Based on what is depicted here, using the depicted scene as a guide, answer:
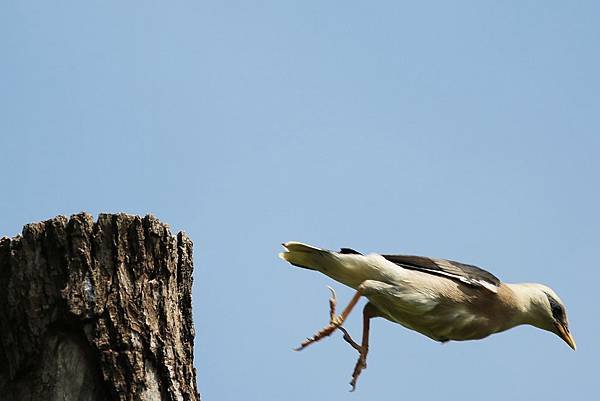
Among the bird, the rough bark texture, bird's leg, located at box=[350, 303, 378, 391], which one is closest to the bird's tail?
the bird

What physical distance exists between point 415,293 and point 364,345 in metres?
0.59

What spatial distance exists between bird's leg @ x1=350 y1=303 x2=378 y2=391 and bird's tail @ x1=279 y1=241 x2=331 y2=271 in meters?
0.50

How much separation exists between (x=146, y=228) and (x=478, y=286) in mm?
3556

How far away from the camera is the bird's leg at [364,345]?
23.3ft

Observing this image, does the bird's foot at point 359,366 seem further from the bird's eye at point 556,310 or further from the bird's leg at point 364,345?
the bird's eye at point 556,310

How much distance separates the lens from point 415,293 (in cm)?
728

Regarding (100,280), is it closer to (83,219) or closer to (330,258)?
(83,219)

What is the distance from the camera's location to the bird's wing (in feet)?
25.2

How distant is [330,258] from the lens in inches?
296

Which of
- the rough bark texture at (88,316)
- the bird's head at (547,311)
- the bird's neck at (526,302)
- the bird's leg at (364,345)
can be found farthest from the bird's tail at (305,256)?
the rough bark texture at (88,316)

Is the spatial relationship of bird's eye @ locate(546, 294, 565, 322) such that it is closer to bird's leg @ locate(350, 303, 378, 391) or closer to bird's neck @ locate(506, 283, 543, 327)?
bird's neck @ locate(506, 283, 543, 327)

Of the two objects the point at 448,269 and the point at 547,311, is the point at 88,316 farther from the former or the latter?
the point at 547,311

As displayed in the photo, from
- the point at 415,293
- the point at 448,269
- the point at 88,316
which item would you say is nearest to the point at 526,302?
the point at 448,269

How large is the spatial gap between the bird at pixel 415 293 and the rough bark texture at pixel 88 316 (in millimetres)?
2111
